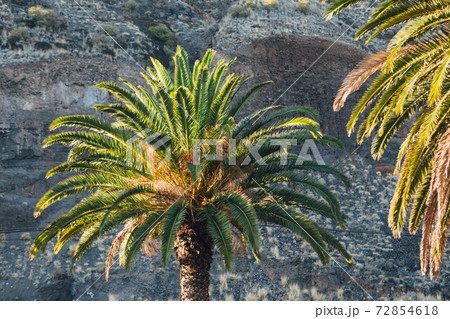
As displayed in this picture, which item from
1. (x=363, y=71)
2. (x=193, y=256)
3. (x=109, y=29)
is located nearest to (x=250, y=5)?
(x=109, y=29)

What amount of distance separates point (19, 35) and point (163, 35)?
29.8 ft

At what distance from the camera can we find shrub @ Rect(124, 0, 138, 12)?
44875 millimetres

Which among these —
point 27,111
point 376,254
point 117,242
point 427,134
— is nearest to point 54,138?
point 117,242

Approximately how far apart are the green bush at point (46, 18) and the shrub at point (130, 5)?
5716 mm

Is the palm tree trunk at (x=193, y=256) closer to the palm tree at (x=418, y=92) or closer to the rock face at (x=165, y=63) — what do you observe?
the palm tree at (x=418, y=92)

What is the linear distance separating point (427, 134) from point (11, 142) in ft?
84.9

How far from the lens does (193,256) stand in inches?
600

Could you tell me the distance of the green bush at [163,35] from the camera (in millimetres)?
42719

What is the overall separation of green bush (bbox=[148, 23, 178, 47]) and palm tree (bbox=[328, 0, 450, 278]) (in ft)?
98.3

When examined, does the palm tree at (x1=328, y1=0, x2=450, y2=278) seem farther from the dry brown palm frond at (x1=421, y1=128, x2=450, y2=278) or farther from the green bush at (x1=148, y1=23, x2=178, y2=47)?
the green bush at (x1=148, y1=23, x2=178, y2=47)

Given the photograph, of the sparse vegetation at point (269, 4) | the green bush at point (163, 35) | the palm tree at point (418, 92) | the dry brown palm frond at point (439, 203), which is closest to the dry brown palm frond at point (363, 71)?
the palm tree at point (418, 92)

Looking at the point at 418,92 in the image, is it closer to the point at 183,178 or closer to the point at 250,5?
the point at 183,178

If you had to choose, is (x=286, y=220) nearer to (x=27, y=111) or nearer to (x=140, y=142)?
(x=140, y=142)

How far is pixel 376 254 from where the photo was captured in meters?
29.6
